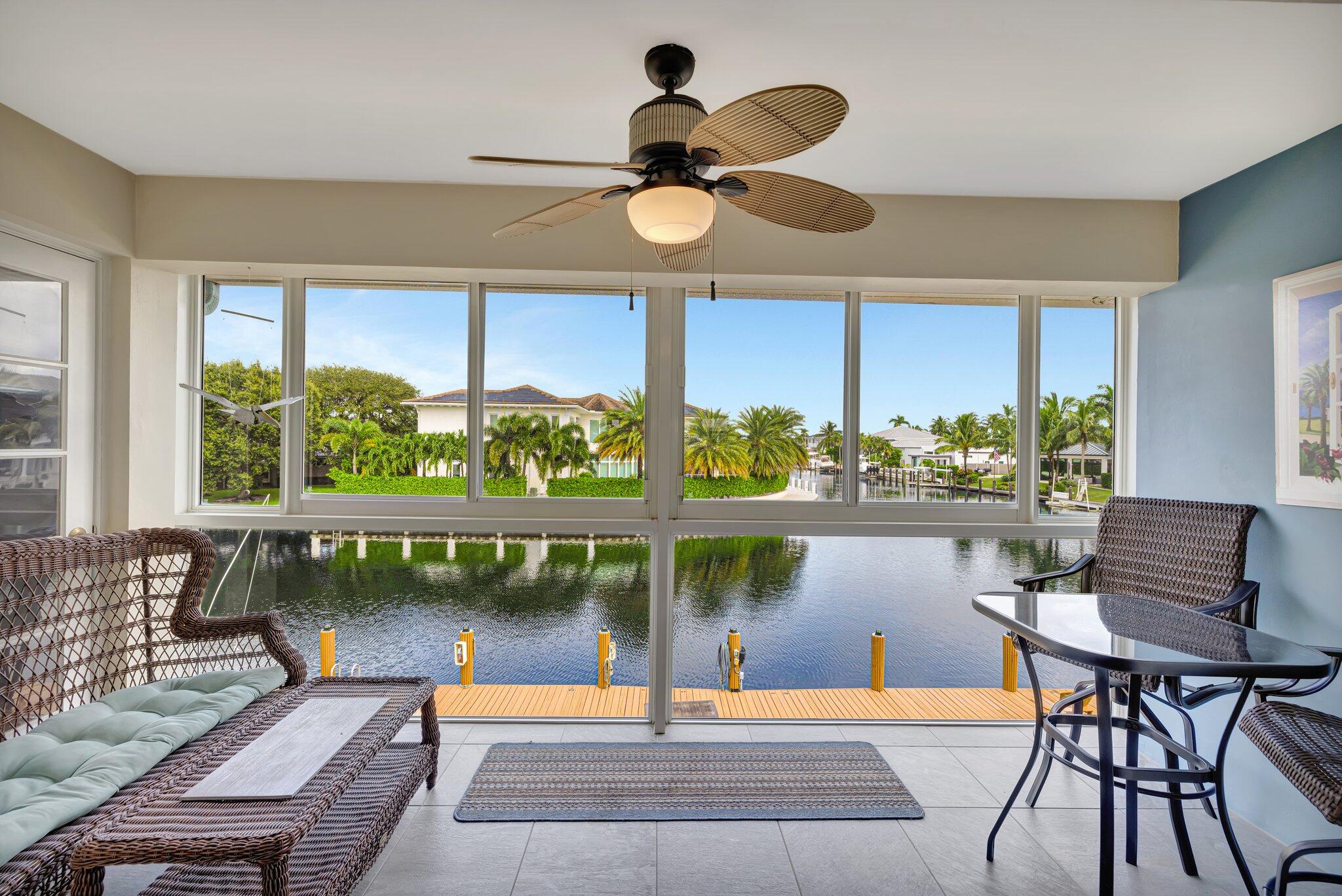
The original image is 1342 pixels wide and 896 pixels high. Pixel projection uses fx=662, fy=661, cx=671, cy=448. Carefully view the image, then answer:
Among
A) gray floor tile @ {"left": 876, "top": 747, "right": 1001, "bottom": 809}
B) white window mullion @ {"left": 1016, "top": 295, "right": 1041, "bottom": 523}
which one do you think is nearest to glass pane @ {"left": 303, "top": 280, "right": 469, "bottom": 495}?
gray floor tile @ {"left": 876, "top": 747, "right": 1001, "bottom": 809}

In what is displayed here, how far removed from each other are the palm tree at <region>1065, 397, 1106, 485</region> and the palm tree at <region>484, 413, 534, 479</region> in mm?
2655

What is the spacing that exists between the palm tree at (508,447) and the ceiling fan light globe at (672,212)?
176 cm

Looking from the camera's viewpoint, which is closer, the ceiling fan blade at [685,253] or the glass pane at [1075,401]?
the ceiling fan blade at [685,253]

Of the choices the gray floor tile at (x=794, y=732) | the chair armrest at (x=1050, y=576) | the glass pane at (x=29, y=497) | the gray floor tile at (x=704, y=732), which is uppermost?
the glass pane at (x=29, y=497)

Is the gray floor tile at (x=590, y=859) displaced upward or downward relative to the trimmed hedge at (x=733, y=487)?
downward

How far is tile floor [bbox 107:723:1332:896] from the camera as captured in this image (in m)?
1.99

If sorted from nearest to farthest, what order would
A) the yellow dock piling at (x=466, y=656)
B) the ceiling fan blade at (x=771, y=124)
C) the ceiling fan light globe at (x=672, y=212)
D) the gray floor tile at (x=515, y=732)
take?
the ceiling fan blade at (x=771, y=124)
the ceiling fan light globe at (x=672, y=212)
the gray floor tile at (x=515, y=732)
the yellow dock piling at (x=466, y=656)

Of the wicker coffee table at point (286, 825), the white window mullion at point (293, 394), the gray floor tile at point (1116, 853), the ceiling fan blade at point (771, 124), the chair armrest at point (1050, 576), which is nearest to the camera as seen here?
the ceiling fan blade at point (771, 124)

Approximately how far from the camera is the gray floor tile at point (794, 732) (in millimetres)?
2973

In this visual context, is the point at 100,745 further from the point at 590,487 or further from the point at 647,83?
the point at 647,83

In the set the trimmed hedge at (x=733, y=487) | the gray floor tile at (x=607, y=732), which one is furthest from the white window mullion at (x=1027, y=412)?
the gray floor tile at (x=607, y=732)

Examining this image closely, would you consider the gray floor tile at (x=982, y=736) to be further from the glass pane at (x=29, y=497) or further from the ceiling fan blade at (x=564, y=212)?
the glass pane at (x=29, y=497)

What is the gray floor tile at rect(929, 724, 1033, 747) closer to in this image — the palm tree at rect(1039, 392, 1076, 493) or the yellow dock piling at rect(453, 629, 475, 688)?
the palm tree at rect(1039, 392, 1076, 493)

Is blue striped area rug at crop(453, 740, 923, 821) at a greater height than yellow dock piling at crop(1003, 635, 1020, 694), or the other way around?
yellow dock piling at crop(1003, 635, 1020, 694)
